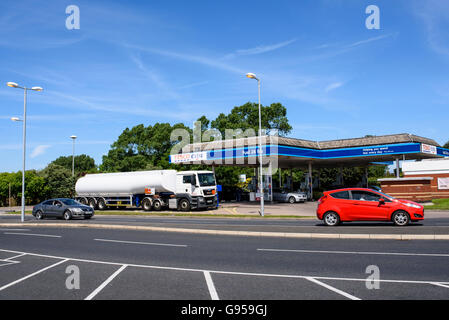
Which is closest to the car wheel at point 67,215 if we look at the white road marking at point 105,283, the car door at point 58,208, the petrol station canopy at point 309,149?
the car door at point 58,208

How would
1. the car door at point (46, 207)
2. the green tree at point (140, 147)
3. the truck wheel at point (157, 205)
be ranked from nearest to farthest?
1. the car door at point (46, 207)
2. the truck wheel at point (157, 205)
3. the green tree at point (140, 147)

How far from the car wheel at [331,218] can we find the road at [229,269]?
3.98 meters

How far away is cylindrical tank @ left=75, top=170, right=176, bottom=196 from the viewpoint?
3162 cm

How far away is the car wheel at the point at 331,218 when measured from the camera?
54.0 ft

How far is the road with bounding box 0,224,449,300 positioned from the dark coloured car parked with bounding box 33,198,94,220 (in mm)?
11524

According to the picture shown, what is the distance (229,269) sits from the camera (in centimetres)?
838

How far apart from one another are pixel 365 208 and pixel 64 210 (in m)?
18.9

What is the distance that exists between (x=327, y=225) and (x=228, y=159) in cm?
2187

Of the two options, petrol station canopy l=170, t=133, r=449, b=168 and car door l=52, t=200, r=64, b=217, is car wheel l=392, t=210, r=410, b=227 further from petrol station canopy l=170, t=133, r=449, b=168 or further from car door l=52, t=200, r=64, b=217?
car door l=52, t=200, r=64, b=217

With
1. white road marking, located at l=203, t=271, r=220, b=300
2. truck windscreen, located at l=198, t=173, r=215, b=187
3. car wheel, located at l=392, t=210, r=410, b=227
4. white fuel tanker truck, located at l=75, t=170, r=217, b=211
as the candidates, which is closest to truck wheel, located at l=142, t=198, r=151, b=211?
white fuel tanker truck, located at l=75, t=170, r=217, b=211

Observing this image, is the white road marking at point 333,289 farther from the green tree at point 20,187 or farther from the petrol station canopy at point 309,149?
the green tree at point 20,187

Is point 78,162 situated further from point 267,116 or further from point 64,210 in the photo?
point 64,210

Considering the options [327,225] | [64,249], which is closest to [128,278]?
[64,249]
